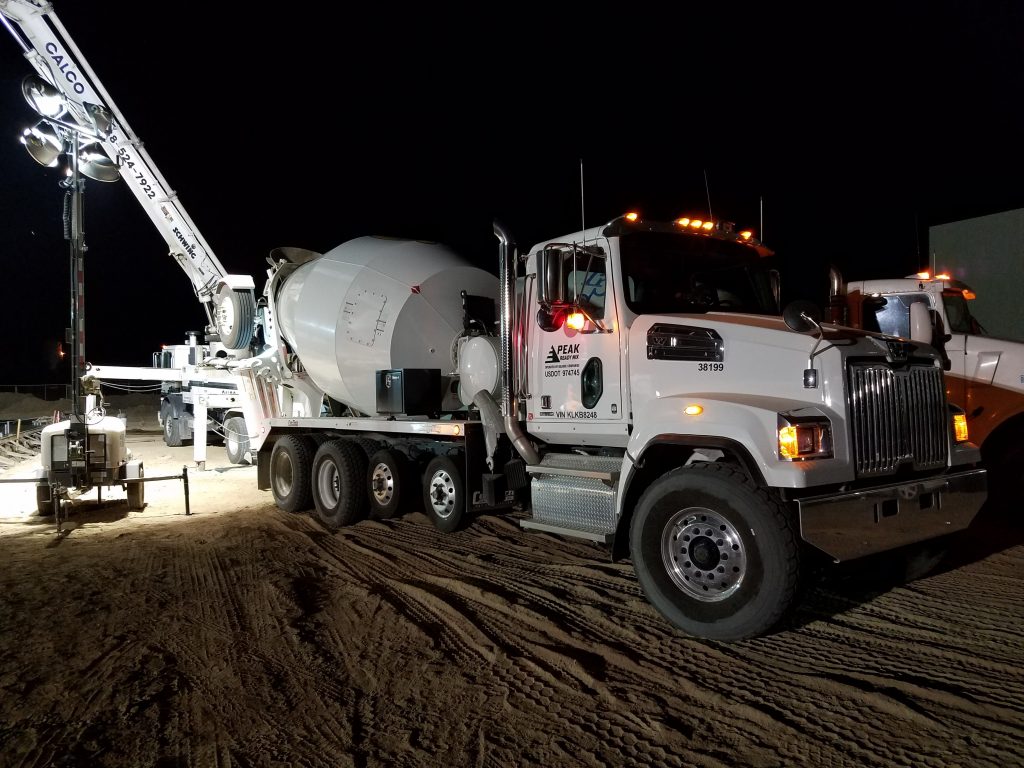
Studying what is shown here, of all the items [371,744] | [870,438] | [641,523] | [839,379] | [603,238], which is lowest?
[371,744]

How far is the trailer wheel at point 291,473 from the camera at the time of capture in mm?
10383

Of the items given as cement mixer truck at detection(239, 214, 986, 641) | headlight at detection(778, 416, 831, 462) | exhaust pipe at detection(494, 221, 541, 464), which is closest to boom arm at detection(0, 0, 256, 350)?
cement mixer truck at detection(239, 214, 986, 641)

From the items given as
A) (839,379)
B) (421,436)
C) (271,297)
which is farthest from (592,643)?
(271,297)

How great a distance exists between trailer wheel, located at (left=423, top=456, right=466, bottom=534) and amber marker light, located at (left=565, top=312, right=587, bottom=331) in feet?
8.31

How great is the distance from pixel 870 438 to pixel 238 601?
5.04 metres

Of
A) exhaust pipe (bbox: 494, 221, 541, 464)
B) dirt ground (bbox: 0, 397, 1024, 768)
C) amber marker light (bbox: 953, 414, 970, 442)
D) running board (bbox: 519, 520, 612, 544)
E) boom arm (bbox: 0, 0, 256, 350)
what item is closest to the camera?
dirt ground (bbox: 0, 397, 1024, 768)

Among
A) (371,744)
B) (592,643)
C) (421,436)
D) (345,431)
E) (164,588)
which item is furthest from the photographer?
(345,431)

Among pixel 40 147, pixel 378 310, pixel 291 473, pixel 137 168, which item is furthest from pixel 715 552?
pixel 137 168

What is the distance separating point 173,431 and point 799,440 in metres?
20.8

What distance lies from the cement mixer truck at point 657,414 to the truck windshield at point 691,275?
0.02 metres

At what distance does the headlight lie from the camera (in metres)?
4.50

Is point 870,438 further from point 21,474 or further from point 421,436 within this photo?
point 21,474

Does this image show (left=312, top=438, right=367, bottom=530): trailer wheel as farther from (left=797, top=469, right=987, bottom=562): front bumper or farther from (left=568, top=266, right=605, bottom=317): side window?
(left=797, top=469, right=987, bottom=562): front bumper

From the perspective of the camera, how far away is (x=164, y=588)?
638 cm
